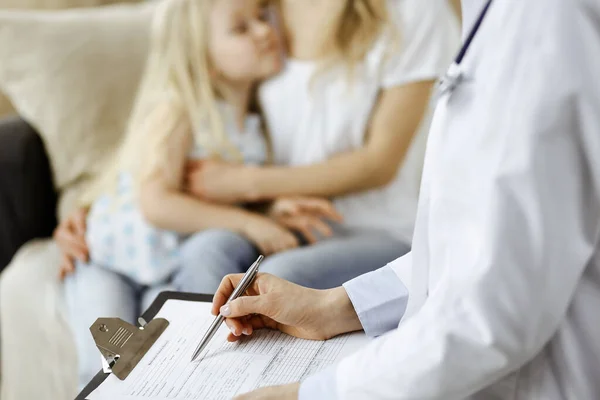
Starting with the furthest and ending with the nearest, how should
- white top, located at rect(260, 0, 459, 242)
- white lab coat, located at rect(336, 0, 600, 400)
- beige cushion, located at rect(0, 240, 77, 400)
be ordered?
white top, located at rect(260, 0, 459, 242), beige cushion, located at rect(0, 240, 77, 400), white lab coat, located at rect(336, 0, 600, 400)

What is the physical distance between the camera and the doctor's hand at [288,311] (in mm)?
768

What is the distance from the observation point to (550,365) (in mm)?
609

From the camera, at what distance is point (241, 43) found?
1422mm

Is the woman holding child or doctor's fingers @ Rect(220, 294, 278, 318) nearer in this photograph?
doctor's fingers @ Rect(220, 294, 278, 318)

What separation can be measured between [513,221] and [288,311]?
31 centimetres

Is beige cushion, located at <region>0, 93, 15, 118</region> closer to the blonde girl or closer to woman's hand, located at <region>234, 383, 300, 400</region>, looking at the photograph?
the blonde girl

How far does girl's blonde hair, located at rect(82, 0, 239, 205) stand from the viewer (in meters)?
1.40

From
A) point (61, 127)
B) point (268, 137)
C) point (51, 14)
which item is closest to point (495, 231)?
point (268, 137)

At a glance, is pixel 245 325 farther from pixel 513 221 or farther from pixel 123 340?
pixel 513 221

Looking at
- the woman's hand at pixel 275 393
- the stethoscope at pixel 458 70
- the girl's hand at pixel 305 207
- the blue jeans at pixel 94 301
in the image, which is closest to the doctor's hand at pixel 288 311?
the woman's hand at pixel 275 393

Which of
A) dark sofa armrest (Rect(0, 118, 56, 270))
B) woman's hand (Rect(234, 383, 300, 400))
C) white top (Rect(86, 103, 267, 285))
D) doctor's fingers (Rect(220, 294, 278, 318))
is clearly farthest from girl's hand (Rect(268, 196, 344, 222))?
woman's hand (Rect(234, 383, 300, 400))

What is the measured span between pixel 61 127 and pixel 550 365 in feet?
3.90

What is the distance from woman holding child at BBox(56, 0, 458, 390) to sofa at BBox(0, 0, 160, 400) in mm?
115

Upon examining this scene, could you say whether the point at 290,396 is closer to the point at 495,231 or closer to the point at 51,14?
the point at 495,231
